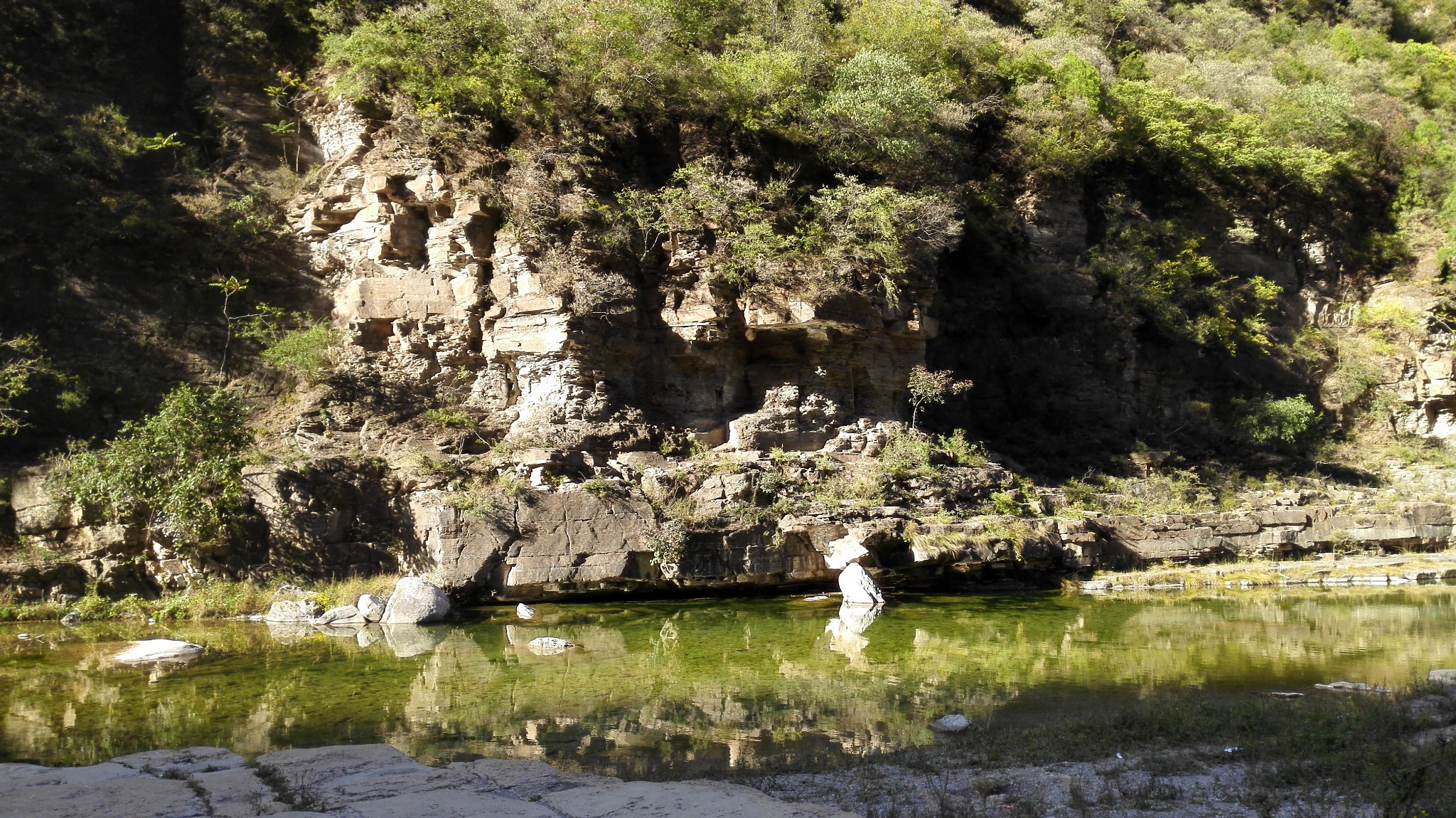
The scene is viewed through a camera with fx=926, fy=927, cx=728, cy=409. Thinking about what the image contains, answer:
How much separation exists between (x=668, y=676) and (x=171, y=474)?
29.8 feet

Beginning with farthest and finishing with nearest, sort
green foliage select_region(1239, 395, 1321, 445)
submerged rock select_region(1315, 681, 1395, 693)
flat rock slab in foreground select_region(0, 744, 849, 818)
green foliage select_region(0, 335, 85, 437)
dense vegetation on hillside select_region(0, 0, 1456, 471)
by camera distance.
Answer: green foliage select_region(1239, 395, 1321, 445)
dense vegetation on hillside select_region(0, 0, 1456, 471)
green foliage select_region(0, 335, 85, 437)
submerged rock select_region(1315, 681, 1395, 693)
flat rock slab in foreground select_region(0, 744, 849, 818)

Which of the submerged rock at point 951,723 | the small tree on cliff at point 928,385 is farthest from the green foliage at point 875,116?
the submerged rock at point 951,723

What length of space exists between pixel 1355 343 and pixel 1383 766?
90.0 feet

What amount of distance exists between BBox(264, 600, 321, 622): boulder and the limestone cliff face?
15.0 feet

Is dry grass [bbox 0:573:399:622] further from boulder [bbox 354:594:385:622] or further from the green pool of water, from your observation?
the green pool of water

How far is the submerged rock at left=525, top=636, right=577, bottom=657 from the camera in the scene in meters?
11.6

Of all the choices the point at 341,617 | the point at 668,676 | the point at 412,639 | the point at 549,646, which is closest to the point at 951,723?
the point at 668,676

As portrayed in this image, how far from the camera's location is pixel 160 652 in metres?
11.2

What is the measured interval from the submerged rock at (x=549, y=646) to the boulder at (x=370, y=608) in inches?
124

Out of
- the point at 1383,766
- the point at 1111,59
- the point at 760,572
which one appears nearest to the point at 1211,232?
the point at 1111,59

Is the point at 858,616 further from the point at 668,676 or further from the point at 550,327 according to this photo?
the point at 550,327

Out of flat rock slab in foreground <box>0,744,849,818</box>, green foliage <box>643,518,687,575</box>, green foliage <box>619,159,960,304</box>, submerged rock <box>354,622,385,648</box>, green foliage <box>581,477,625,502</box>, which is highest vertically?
green foliage <box>619,159,960,304</box>

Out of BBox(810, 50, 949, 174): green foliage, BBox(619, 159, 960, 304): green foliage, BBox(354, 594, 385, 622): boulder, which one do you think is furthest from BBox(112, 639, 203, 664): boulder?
BBox(810, 50, 949, 174): green foliage

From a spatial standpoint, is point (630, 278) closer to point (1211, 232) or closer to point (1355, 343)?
point (1211, 232)
